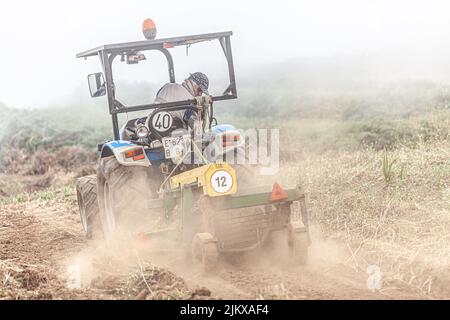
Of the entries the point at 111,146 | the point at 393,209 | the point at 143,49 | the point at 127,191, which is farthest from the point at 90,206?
the point at 393,209

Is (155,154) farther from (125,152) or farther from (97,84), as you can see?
(97,84)

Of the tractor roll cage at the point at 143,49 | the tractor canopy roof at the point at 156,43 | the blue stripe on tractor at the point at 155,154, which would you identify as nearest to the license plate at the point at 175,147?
the blue stripe on tractor at the point at 155,154

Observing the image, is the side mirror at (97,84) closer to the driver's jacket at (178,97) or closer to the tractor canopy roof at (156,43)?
the tractor canopy roof at (156,43)

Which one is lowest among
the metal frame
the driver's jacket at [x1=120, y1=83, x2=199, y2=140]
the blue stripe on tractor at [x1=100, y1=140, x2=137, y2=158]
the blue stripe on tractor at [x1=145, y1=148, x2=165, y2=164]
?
the metal frame

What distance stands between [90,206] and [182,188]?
211cm

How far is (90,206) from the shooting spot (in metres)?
7.73

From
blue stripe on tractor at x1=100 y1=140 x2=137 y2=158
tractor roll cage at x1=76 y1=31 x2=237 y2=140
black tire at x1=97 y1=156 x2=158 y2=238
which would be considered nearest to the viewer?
black tire at x1=97 y1=156 x2=158 y2=238

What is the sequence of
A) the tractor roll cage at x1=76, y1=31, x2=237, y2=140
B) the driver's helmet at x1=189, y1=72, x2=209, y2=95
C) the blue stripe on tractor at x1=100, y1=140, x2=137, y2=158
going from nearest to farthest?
the tractor roll cage at x1=76, y1=31, x2=237, y2=140
the blue stripe on tractor at x1=100, y1=140, x2=137, y2=158
the driver's helmet at x1=189, y1=72, x2=209, y2=95

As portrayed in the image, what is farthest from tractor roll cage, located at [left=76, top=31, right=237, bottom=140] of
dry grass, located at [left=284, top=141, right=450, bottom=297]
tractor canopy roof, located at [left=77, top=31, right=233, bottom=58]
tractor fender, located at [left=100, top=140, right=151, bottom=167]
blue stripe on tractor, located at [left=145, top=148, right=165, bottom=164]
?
dry grass, located at [left=284, top=141, right=450, bottom=297]

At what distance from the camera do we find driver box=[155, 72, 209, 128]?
681 cm

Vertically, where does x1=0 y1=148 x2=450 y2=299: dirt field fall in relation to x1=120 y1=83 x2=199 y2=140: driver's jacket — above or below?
below

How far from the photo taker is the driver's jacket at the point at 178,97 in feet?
22.3

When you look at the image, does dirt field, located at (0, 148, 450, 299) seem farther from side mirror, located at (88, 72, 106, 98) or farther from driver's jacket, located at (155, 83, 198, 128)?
side mirror, located at (88, 72, 106, 98)
